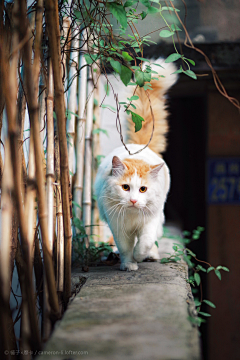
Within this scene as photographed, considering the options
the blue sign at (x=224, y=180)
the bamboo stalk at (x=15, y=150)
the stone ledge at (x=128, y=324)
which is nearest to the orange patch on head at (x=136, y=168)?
the stone ledge at (x=128, y=324)

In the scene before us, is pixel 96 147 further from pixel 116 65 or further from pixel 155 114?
pixel 116 65

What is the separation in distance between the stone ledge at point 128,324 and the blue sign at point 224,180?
6.29ft

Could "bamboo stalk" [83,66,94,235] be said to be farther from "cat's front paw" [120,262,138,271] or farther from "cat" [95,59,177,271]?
"cat's front paw" [120,262,138,271]

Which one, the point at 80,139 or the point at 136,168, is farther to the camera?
the point at 80,139

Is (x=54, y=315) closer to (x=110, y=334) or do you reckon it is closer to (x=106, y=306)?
(x=106, y=306)

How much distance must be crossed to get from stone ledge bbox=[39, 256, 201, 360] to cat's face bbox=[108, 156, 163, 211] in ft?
1.40

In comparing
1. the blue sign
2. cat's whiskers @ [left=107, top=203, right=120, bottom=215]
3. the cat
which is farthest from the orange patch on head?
the blue sign

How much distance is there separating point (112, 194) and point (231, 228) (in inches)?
76.0

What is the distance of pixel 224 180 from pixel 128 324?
8.10ft

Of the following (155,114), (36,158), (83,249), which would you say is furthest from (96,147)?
(36,158)

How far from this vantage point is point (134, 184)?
1.68 m

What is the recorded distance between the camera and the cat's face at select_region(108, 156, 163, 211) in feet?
5.44

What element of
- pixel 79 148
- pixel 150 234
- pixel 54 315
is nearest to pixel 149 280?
pixel 150 234

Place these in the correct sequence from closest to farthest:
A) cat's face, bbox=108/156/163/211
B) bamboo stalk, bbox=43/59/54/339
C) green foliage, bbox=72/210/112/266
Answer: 1. bamboo stalk, bbox=43/59/54/339
2. cat's face, bbox=108/156/163/211
3. green foliage, bbox=72/210/112/266
